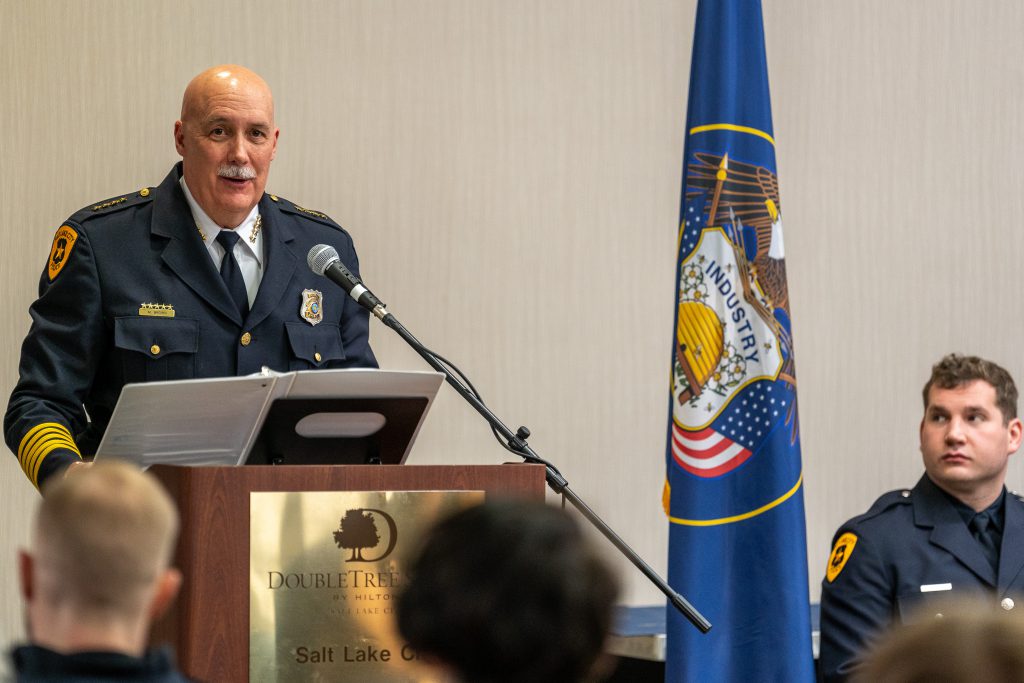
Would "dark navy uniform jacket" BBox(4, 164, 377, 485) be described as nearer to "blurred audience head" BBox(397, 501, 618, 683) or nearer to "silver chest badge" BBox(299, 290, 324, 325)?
"silver chest badge" BBox(299, 290, 324, 325)

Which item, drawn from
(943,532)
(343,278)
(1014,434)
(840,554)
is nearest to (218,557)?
(343,278)

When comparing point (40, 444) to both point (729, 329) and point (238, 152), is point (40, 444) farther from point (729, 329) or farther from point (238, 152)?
point (729, 329)

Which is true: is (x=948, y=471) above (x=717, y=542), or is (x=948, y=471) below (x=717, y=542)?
above

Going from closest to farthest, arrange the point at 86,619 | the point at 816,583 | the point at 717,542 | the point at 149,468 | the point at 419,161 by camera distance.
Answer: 1. the point at 86,619
2. the point at 149,468
3. the point at 717,542
4. the point at 419,161
5. the point at 816,583

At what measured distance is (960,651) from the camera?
928mm

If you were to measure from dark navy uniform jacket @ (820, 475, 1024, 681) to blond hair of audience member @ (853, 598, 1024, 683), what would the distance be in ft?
6.92

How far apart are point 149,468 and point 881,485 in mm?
2972

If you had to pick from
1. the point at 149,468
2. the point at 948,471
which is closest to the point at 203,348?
the point at 149,468

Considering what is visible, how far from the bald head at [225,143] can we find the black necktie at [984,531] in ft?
5.99

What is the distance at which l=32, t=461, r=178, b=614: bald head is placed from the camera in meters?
1.22

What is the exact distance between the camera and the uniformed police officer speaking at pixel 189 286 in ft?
8.48

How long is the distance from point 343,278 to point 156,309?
0.51m

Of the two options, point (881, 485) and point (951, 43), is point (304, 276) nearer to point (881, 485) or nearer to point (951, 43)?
point (881, 485)

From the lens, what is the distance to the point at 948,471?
320 centimetres
